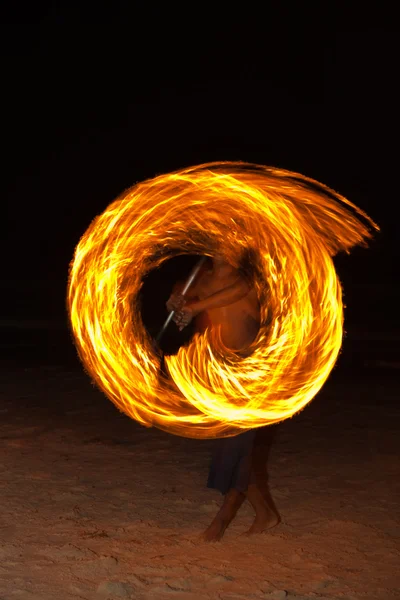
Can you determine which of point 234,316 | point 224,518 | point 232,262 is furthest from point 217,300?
point 224,518

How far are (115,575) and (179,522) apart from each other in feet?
3.55

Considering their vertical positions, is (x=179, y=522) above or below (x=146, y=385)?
below

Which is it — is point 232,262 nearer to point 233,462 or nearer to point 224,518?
point 233,462

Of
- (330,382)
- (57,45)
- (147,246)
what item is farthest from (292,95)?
(147,246)

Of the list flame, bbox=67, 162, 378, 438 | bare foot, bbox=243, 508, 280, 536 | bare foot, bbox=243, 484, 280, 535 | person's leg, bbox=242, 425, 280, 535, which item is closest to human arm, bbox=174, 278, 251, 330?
flame, bbox=67, 162, 378, 438

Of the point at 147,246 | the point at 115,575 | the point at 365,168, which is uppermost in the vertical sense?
the point at 147,246

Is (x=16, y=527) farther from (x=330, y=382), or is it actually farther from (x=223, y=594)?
(x=330, y=382)

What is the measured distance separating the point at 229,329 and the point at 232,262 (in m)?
0.46

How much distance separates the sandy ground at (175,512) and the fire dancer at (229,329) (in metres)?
0.16

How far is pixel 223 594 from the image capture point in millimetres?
4605

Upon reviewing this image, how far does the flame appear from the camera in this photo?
6.00 meters

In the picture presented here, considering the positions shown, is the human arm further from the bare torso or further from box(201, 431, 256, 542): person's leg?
box(201, 431, 256, 542): person's leg

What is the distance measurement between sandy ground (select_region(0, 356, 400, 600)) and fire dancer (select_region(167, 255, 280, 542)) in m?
0.16

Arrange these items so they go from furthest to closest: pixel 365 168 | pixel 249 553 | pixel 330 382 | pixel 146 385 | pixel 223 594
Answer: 1. pixel 365 168
2. pixel 330 382
3. pixel 146 385
4. pixel 249 553
5. pixel 223 594
